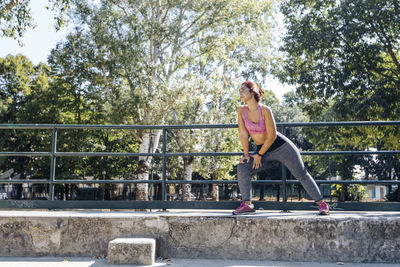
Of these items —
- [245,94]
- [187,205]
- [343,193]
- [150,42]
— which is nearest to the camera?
[245,94]

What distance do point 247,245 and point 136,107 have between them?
63.8ft

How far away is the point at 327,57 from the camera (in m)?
18.1

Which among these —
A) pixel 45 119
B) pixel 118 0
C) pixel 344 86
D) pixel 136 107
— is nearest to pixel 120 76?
pixel 136 107

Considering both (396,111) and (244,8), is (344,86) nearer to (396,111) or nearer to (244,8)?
(396,111)

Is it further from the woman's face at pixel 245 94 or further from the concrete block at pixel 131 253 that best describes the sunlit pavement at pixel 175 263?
the woman's face at pixel 245 94

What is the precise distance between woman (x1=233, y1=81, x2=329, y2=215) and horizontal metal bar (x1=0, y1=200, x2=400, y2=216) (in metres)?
0.42

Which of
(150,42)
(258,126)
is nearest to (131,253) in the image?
(258,126)

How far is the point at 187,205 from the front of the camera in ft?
18.1

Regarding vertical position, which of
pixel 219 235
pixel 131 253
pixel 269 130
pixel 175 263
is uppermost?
pixel 269 130

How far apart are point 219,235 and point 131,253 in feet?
3.54

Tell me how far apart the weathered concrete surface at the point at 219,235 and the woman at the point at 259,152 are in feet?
1.02

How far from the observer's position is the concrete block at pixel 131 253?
4.36 meters

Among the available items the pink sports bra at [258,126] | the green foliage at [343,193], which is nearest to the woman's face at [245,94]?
the pink sports bra at [258,126]

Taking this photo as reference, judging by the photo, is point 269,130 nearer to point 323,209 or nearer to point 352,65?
point 323,209
